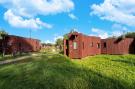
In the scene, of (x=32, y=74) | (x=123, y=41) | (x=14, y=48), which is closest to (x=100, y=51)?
(x=123, y=41)

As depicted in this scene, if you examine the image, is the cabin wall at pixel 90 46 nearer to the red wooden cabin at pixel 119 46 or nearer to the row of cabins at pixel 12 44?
the red wooden cabin at pixel 119 46

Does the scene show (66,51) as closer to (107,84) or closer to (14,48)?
(14,48)

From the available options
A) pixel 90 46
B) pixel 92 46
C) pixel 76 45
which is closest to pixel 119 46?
pixel 92 46

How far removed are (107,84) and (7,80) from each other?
6436 mm

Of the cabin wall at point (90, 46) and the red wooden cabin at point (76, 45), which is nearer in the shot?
the red wooden cabin at point (76, 45)

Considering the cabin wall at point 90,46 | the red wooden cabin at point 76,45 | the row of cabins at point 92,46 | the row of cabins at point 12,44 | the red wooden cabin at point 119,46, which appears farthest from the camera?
the red wooden cabin at point 119,46

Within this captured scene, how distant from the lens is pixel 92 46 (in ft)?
166

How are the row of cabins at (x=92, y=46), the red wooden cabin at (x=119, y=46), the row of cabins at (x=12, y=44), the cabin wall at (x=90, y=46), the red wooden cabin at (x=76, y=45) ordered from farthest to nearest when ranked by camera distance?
the red wooden cabin at (x=119, y=46) < the row of cabins at (x=12, y=44) < the cabin wall at (x=90, y=46) < the row of cabins at (x=92, y=46) < the red wooden cabin at (x=76, y=45)

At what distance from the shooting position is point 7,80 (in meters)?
17.0

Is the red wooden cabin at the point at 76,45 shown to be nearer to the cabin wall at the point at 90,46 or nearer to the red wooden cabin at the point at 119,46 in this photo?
the cabin wall at the point at 90,46

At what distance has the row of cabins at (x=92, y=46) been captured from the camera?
43562 mm

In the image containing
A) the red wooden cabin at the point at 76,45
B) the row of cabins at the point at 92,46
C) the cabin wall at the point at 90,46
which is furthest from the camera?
the cabin wall at the point at 90,46

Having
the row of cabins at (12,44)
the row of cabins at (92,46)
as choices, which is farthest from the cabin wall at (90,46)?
the row of cabins at (12,44)

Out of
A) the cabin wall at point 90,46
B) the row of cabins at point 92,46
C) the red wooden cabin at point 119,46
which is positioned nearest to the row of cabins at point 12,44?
the row of cabins at point 92,46
